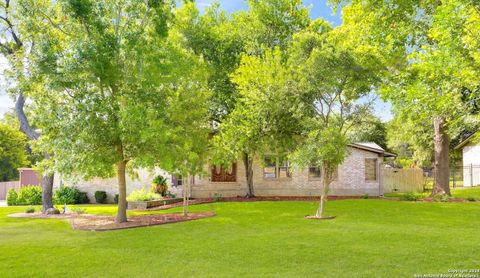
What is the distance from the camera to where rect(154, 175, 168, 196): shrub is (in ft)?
82.4

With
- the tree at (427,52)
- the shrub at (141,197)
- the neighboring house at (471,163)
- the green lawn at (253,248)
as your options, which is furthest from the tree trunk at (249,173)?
the neighboring house at (471,163)

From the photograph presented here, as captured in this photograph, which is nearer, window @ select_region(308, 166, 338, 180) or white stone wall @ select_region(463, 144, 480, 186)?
window @ select_region(308, 166, 338, 180)

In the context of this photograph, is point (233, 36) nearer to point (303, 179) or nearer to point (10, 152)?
point (303, 179)

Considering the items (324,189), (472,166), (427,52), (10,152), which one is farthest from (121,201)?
(10,152)

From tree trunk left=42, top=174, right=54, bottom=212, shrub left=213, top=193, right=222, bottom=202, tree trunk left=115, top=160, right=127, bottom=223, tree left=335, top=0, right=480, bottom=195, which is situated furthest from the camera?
shrub left=213, top=193, right=222, bottom=202

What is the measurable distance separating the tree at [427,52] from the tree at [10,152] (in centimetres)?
3701

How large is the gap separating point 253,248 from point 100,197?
18954mm

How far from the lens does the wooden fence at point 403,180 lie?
3309cm

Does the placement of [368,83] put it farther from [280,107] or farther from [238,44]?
[238,44]

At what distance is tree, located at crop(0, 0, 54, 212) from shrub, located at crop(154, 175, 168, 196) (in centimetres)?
620

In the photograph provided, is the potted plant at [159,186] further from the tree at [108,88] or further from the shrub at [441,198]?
the shrub at [441,198]

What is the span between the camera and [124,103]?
14.8 metres

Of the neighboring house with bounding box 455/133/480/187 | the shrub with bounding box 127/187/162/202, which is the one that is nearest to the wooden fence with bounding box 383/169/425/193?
the neighboring house with bounding box 455/133/480/187

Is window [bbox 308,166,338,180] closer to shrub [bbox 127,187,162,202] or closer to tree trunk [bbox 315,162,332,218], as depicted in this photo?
shrub [bbox 127,187,162,202]
